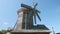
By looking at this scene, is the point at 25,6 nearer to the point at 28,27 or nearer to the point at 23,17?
the point at 23,17

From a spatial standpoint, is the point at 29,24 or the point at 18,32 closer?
the point at 18,32

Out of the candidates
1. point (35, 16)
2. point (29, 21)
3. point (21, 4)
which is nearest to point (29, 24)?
point (29, 21)

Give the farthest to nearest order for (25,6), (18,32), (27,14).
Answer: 1. (25,6)
2. (27,14)
3. (18,32)

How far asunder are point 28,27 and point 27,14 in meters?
3.43

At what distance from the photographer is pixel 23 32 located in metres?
18.8

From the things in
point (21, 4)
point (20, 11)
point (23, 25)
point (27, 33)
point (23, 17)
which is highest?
point (21, 4)

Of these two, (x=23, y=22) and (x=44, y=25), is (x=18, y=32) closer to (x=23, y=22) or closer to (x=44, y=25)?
(x=23, y=22)

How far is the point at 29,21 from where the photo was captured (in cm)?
2416

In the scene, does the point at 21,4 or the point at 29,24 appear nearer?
the point at 29,24

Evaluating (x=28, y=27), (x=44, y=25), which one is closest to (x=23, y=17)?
(x=28, y=27)

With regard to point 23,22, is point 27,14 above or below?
above

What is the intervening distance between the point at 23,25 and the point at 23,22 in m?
0.79

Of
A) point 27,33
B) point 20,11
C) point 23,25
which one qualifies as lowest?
point 27,33

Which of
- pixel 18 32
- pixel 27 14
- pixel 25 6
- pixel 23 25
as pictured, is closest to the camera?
pixel 18 32
